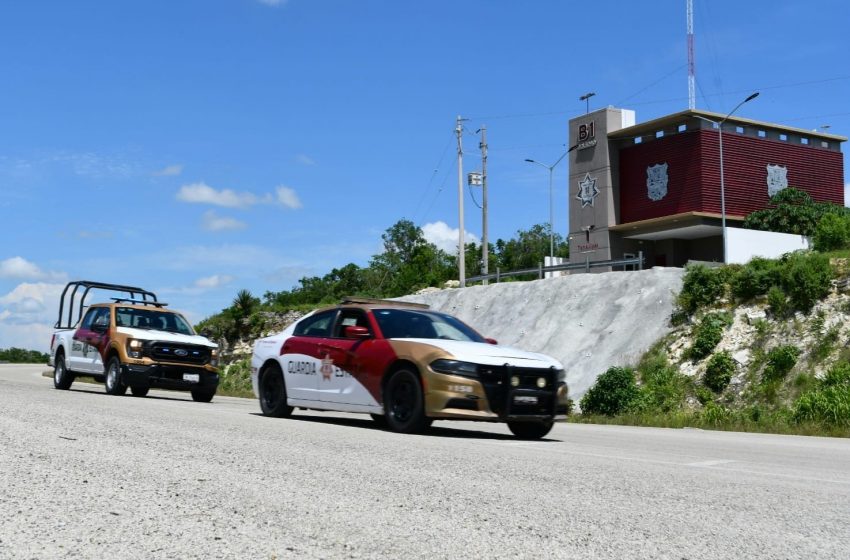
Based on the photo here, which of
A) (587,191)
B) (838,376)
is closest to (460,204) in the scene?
(587,191)

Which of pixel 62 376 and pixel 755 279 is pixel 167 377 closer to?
pixel 62 376

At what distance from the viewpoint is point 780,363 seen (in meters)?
22.4

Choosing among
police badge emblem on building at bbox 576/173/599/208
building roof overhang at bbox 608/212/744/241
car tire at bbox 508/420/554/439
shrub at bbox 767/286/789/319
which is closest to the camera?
car tire at bbox 508/420/554/439

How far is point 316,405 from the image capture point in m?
12.8

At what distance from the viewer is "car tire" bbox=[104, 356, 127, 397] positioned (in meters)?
18.7

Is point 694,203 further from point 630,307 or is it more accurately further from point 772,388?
point 772,388

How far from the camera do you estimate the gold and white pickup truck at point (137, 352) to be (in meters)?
18.7

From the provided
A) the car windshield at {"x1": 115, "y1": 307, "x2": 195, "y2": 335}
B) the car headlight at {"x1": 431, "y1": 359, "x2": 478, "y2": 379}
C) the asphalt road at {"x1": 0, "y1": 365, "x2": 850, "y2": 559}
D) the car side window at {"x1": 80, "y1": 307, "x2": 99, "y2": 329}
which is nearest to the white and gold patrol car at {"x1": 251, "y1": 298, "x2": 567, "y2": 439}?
the car headlight at {"x1": 431, "y1": 359, "x2": 478, "y2": 379}

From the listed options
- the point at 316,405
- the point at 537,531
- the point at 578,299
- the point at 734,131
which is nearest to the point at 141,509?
the point at 537,531

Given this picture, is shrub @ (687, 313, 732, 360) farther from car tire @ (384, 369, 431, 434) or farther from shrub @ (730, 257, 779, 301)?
car tire @ (384, 369, 431, 434)

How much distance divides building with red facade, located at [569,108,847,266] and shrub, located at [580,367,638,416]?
99.2ft

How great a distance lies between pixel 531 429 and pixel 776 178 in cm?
4794

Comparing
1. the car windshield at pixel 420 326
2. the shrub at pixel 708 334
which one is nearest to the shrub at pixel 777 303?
the shrub at pixel 708 334

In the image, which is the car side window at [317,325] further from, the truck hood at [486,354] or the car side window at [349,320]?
the truck hood at [486,354]
